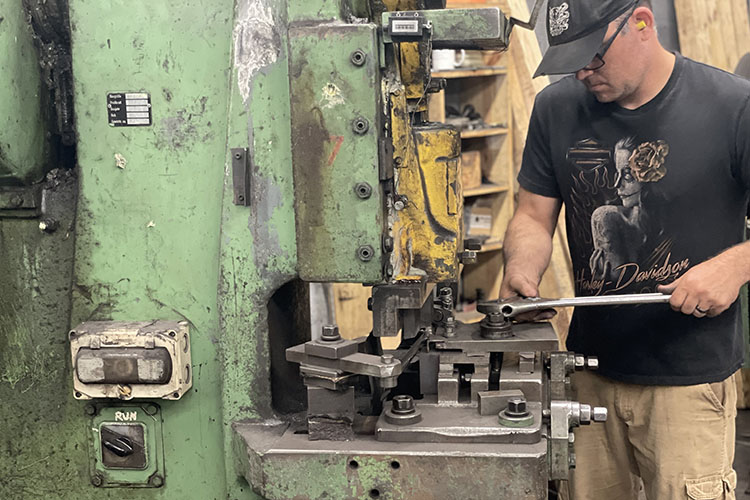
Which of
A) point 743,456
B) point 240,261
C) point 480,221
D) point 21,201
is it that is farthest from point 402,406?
point 480,221

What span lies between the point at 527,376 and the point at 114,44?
2.89ft

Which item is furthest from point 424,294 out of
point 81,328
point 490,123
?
point 490,123

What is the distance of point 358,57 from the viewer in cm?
129

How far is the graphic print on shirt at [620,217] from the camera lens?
181 cm

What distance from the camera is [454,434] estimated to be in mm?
1286

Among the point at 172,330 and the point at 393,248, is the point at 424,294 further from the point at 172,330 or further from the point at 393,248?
the point at 172,330

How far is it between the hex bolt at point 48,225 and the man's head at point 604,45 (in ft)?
3.21

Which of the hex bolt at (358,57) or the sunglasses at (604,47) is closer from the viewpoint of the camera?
the hex bolt at (358,57)

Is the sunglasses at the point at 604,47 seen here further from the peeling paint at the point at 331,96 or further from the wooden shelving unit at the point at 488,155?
the wooden shelving unit at the point at 488,155

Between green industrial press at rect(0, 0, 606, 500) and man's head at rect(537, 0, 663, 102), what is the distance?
336 millimetres

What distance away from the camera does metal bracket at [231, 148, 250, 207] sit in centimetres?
140

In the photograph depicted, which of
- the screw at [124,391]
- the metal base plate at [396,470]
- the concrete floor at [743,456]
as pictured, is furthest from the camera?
the concrete floor at [743,456]

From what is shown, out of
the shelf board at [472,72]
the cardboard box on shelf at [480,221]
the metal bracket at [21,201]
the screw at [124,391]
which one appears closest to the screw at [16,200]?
the metal bracket at [21,201]

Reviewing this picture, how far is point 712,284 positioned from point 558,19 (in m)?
0.61
